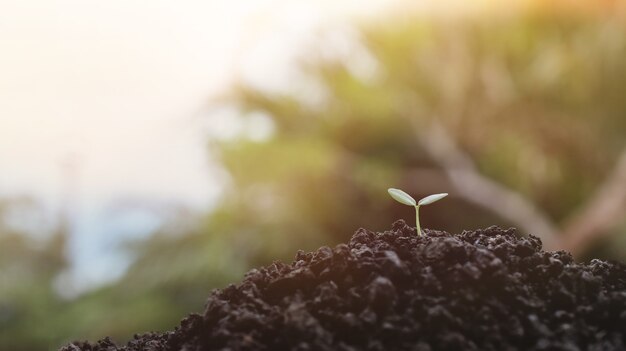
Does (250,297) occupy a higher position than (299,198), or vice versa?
(299,198)

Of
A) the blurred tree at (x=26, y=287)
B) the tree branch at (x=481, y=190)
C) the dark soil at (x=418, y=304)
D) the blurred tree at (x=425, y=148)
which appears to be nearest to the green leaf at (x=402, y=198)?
the dark soil at (x=418, y=304)

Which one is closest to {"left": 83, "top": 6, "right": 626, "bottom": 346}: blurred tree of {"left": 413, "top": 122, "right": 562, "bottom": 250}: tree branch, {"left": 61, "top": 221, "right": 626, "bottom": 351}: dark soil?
{"left": 413, "top": 122, "right": 562, "bottom": 250}: tree branch

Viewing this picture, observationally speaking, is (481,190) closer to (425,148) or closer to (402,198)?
(425,148)

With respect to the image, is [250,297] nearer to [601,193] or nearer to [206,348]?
[206,348]

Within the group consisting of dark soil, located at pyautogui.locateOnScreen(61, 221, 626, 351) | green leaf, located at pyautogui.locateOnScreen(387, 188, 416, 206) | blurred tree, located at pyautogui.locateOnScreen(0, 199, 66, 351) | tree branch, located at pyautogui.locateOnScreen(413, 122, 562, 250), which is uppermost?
tree branch, located at pyautogui.locateOnScreen(413, 122, 562, 250)

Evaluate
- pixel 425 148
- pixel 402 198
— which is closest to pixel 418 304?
pixel 402 198

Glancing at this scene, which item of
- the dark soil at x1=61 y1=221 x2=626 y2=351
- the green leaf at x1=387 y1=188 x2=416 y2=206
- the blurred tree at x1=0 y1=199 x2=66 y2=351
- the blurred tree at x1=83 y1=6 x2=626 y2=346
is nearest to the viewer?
the dark soil at x1=61 y1=221 x2=626 y2=351

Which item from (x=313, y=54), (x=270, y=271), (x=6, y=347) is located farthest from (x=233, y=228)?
(x=270, y=271)

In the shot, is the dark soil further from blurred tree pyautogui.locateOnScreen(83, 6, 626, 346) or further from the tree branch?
the tree branch
